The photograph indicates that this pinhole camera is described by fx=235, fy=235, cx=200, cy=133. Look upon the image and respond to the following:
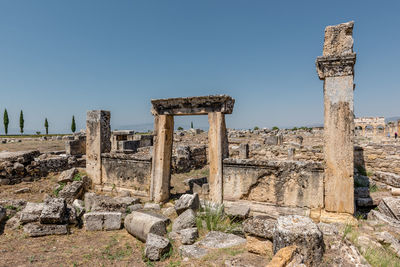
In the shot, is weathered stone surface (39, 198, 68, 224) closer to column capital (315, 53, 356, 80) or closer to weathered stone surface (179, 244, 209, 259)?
→ weathered stone surface (179, 244, 209, 259)

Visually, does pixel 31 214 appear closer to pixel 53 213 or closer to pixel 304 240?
pixel 53 213

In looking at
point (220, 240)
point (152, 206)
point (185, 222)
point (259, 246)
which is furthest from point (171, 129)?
point (259, 246)

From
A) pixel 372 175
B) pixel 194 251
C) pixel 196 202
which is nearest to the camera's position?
pixel 194 251

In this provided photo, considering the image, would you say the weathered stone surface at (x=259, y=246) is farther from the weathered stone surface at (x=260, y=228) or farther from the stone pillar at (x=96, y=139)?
the stone pillar at (x=96, y=139)

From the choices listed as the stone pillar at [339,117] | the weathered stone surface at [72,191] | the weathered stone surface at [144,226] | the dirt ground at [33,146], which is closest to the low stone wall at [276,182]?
the stone pillar at [339,117]

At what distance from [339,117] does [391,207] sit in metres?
3.08

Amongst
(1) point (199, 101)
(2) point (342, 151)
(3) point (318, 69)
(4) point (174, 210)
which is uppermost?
(3) point (318, 69)

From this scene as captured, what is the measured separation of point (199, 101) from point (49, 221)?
15.3 ft

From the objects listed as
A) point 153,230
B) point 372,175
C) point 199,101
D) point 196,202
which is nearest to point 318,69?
point 199,101

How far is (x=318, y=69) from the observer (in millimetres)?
5477

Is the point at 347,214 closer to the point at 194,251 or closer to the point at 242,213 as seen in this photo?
the point at 242,213

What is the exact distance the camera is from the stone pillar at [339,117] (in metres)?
5.19

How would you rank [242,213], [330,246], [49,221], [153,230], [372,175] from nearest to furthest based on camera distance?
[330,246] < [153,230] < [49,221] < [242,213] < [372,175]

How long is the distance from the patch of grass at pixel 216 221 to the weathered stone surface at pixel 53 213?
121 inches
